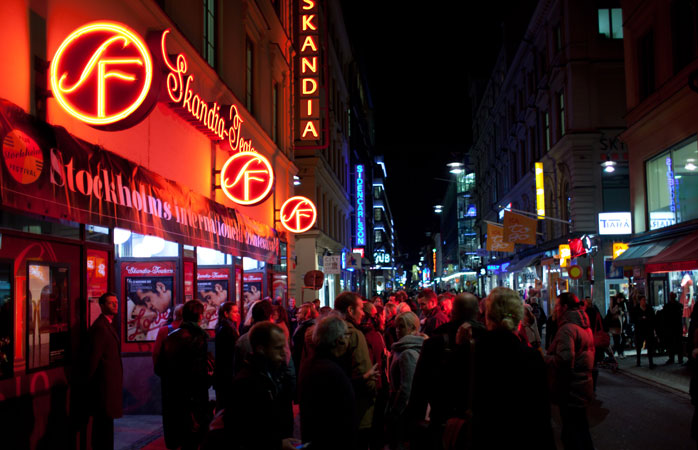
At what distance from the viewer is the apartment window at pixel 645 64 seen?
22.9 metres

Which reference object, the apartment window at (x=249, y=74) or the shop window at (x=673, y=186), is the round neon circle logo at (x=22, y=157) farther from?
the shop window at (x=673, y=186)

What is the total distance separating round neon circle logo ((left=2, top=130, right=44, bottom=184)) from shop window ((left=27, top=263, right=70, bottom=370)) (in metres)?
1.28

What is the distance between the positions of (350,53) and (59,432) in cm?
4378

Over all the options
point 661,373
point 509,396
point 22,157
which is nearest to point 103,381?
point 22,157

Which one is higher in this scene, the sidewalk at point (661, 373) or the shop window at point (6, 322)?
the shop window at point (6, 322)

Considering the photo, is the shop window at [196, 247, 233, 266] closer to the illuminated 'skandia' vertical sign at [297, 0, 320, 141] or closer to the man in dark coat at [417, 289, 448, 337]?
the man in dark coat at [417, 289, 448, 337]

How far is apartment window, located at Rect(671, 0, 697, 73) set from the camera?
766 inches

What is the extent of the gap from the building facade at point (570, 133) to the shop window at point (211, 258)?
53.9ft

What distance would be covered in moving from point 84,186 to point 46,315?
4.80ft

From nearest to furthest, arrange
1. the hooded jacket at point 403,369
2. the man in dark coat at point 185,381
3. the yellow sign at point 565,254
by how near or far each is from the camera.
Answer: the hooded jacket at point 403,369 → the man in dark coat at point 185,381 → the yellow sign at point 565,254

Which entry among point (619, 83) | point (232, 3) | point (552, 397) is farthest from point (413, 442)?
point (619, 83)

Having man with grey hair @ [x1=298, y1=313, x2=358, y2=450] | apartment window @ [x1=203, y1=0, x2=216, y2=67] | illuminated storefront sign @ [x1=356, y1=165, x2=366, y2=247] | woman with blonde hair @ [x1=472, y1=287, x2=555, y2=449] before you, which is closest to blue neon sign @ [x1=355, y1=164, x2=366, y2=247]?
illuminated storefront sign @ [x1=356, y1=165, x2=366, y2=247]

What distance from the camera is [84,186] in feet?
23.4

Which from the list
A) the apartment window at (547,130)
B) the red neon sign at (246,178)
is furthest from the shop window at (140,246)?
the apartment window at (547,130)
